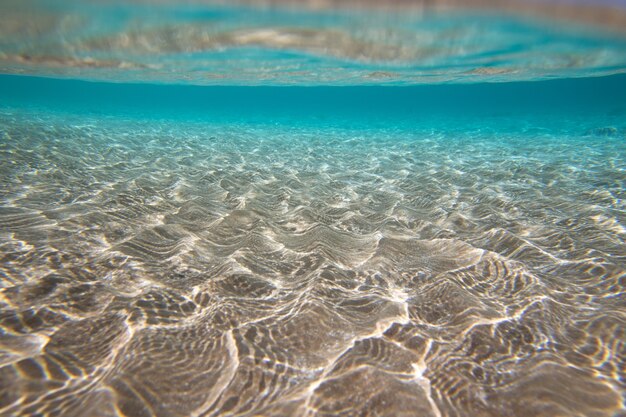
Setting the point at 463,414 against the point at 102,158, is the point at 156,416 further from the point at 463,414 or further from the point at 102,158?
the point at 102,158

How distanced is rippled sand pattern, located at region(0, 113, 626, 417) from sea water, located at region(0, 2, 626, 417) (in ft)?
0.08

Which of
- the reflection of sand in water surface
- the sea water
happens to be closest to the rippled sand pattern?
the sea water

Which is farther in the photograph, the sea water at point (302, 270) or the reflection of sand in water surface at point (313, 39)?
the reflection of sand in water surface at point (313, 39)

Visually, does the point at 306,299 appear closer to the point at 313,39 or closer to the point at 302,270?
the point at 302,270

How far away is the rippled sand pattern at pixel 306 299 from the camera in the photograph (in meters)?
2.73

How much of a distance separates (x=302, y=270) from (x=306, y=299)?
808mm

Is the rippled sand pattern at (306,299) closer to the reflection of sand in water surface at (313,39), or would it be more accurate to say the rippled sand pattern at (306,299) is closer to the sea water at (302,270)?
the sea water at (302,270)

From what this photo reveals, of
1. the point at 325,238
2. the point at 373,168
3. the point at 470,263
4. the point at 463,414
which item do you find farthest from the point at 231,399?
the point at 373,168

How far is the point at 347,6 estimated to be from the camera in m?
8.88

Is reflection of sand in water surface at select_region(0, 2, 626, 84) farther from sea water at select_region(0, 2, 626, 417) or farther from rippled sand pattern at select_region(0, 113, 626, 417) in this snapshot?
rippled sand pattern at select_region(0, 113, 626, 417)

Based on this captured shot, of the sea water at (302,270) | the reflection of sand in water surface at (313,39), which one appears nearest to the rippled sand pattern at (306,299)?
the sea water at (302,270)

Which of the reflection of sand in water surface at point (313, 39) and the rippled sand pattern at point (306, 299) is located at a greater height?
the reflection of sand in water surface at point (313, 39)

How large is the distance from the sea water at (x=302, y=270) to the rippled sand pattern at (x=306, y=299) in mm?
25

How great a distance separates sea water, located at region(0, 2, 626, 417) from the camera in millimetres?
2789
